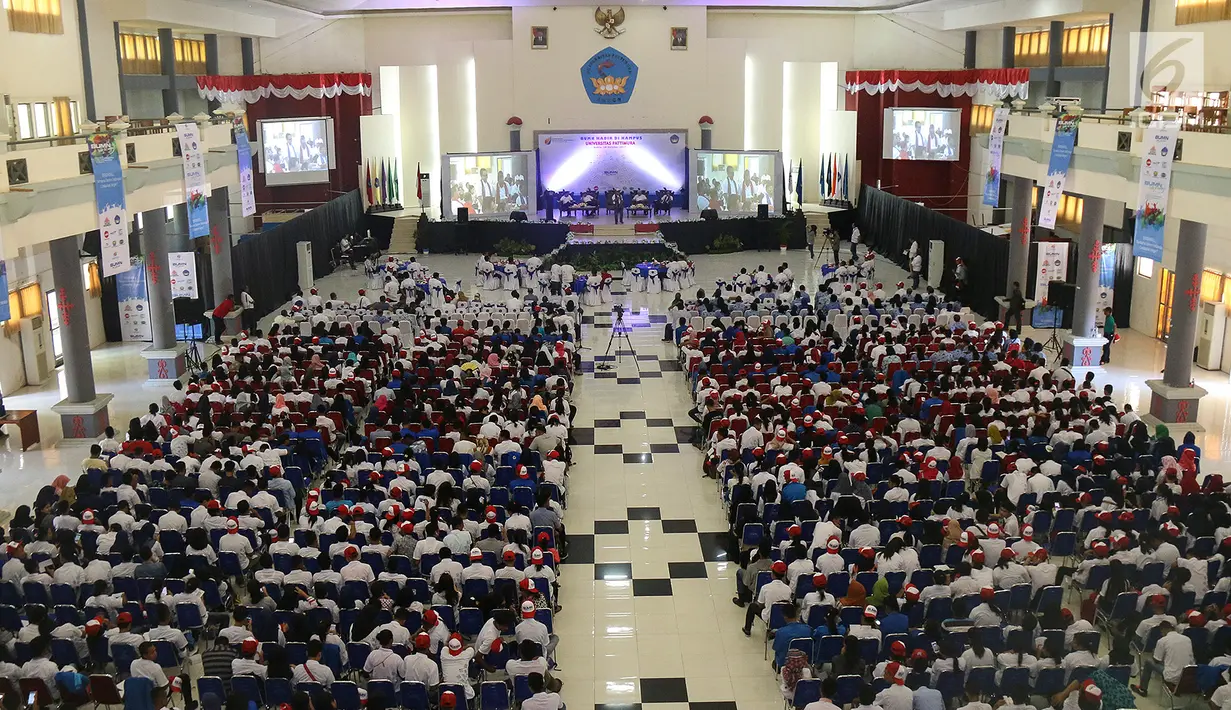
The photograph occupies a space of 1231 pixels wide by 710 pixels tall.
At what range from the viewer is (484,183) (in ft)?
137

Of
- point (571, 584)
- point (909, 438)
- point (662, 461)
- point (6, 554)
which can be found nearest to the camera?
point (6, 554)

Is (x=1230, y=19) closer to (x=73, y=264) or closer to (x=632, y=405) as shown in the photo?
(x=632, y=405)

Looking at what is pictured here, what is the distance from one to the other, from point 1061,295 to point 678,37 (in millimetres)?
21231

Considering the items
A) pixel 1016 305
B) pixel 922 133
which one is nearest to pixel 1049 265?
pixel 1016 305

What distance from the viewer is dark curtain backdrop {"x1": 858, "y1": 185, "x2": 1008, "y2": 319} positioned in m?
29.0

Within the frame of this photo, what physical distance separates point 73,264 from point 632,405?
10692mm

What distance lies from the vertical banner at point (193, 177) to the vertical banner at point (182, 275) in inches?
38.2

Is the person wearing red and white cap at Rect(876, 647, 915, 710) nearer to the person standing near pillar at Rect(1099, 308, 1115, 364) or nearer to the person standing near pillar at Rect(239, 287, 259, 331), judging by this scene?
the person standing near pillar at Rect(1099, 308, 1115, 364)

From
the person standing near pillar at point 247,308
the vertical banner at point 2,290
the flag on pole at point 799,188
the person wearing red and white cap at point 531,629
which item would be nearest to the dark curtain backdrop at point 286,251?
the person standing near pillar at point 247,308

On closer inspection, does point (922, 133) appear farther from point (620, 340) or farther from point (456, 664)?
point (456, 664)

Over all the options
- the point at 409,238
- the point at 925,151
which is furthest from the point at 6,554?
the point at 925,151

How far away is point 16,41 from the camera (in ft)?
80.0

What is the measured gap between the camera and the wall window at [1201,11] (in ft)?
79.2

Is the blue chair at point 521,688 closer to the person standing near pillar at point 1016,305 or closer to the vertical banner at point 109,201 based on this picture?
the vertical banner at point 109,201
